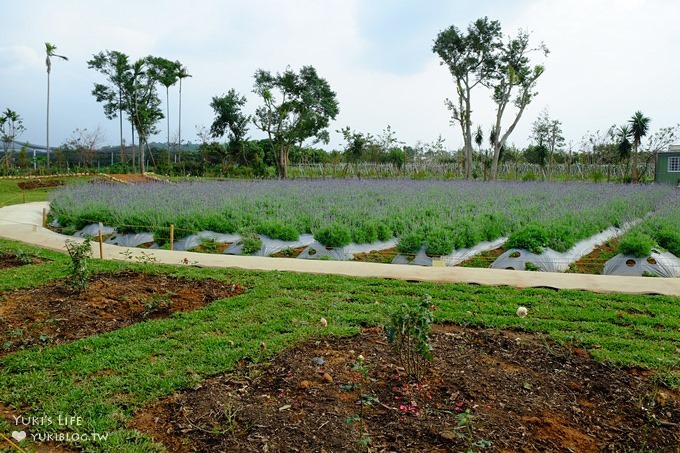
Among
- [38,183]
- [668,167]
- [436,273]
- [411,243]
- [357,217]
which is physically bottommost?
[436,273]

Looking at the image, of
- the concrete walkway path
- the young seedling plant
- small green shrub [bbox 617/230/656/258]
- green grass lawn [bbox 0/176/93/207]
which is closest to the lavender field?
small green shrub [bbox 617/230/656/258]

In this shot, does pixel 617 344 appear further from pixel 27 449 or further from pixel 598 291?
pixel 27 449

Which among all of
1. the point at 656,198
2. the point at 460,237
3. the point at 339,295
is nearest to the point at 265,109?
the point at 656,198

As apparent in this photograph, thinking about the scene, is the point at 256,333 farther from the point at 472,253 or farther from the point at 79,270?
the point at 472,253

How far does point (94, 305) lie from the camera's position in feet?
14.6

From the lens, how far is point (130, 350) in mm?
3494

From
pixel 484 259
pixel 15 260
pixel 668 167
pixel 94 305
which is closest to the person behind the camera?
pixel 94 305

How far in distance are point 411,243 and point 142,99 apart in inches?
1430

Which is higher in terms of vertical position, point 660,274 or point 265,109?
point 265,109

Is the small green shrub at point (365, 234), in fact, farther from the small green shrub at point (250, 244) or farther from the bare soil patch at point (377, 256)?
the small green shrub at point (250, 244)

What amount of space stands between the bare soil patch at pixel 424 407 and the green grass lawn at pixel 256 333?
20 cm

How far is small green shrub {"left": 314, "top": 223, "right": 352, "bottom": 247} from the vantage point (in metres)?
7.77

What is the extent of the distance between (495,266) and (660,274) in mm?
2091

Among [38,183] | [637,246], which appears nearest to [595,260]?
[637,246]
